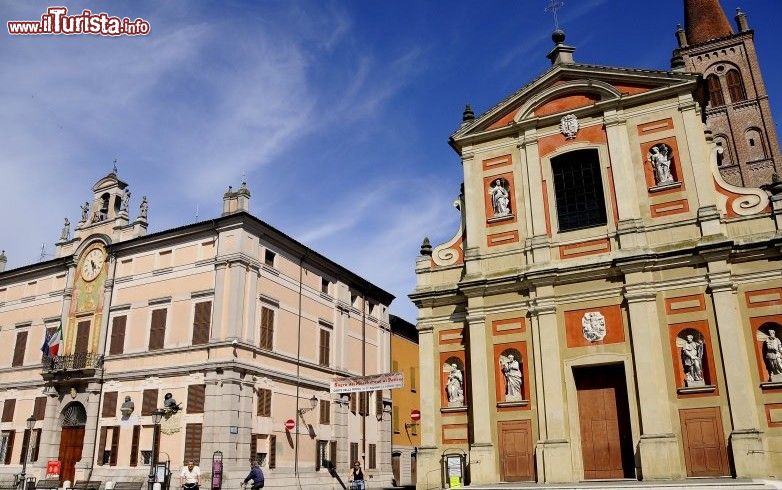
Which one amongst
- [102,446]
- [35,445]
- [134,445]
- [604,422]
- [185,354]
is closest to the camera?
[604,422]

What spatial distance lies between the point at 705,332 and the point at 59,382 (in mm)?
24865

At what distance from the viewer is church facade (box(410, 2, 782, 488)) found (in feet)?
46.5

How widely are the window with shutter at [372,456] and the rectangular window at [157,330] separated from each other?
11.5 metres

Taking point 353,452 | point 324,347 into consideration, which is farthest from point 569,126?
point 353,452

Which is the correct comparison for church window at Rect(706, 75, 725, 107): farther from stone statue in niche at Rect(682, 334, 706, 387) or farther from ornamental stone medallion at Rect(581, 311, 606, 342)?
stone statue in niche at Rect(682, 334, 706, 387)

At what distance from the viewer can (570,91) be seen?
18062 mm

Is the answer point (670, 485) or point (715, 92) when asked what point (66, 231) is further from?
point (715, 92)

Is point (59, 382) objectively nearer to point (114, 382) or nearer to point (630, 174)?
point (114, 382)

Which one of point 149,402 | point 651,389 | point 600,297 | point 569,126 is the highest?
point 569,126

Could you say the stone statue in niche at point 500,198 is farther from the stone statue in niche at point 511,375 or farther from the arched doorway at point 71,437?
the arched doorway at point 71,437

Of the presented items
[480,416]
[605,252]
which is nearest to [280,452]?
[480,416]

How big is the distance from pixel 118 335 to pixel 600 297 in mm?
19644

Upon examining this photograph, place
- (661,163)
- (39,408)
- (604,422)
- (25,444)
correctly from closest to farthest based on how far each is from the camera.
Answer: (604,422) → (661,163) → (25,444) → (39,408)

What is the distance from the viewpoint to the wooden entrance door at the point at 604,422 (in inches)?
587
